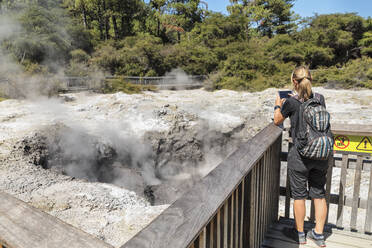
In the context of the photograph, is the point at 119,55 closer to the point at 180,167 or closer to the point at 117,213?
the point at 180,167

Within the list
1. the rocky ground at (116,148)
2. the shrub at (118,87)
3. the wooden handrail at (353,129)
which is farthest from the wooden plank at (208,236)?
the shrub at (118,87)

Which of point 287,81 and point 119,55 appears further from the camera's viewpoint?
point 119,55

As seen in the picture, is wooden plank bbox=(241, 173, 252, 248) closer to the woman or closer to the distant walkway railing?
the woman

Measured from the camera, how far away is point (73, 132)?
7.14 m

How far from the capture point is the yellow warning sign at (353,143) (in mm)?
2167

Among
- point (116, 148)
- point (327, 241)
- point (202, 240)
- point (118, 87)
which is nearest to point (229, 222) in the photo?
point (202, 240)

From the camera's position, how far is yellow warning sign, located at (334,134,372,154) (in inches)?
85.3

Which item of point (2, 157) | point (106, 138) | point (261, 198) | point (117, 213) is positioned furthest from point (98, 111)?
point (261, 198)

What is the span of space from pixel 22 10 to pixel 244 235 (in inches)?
826

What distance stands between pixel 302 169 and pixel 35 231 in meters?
1.89

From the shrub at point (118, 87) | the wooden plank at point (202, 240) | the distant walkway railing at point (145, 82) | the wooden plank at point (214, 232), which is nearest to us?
the wooden plank at point (202, 240)

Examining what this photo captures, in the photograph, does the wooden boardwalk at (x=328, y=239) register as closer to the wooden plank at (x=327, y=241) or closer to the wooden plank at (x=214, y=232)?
the wooden plank at (x=327, y=241)

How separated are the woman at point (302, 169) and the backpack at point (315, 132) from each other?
0.28 ft

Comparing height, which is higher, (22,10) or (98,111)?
(22,10)
